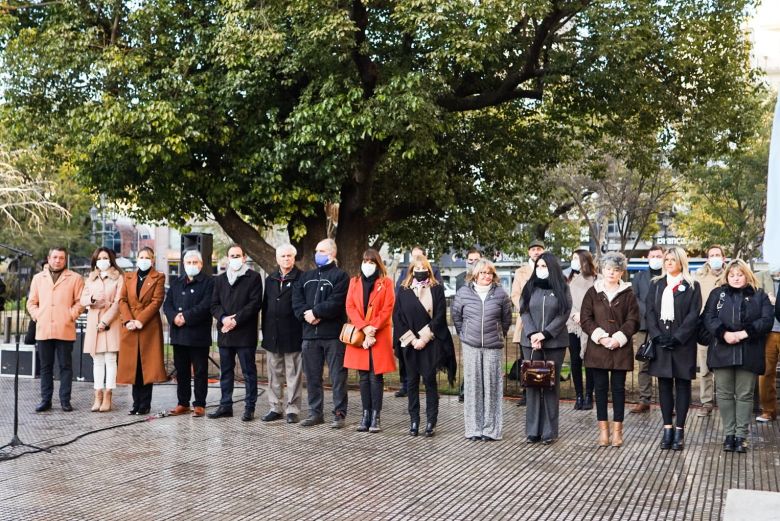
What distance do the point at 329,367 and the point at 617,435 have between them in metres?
3.35

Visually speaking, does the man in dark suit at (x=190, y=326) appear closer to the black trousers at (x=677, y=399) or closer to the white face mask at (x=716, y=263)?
the black trousers at (x=677, y=399)

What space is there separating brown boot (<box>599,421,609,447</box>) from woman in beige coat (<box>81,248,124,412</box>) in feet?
19.9

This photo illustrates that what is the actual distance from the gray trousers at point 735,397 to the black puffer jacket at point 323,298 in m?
4.17

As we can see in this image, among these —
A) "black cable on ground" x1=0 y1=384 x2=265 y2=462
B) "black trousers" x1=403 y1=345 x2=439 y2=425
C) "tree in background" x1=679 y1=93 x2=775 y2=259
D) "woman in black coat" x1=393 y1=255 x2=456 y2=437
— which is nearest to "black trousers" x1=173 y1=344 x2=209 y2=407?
"black cable on ground" x1=0 y1=384 x2=265 y2=462

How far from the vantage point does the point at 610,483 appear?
7.87 metres

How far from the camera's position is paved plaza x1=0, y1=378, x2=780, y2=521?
6957 millimetres

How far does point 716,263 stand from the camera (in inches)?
440

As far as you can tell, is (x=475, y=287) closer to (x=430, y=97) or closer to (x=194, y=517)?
(x=194, y=517)

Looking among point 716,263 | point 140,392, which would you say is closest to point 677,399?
point 716,263

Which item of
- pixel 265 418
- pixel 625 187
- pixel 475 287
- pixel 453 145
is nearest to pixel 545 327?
pixel 475 287

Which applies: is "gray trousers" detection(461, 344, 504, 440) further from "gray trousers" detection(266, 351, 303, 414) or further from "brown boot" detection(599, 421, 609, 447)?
"gray trousers" detection(266, 351, 303, 414)

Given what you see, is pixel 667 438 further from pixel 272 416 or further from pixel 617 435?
pixel 272 416

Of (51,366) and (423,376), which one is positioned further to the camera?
(51,366)

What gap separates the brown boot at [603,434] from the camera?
9.56 m
